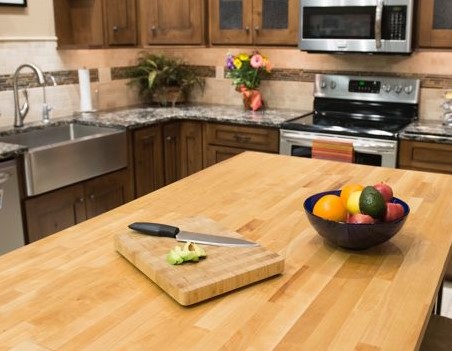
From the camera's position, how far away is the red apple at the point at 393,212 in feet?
4.85

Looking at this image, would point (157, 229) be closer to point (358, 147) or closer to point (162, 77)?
point (358, 147)

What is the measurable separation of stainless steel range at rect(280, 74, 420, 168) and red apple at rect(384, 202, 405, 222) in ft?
6.27

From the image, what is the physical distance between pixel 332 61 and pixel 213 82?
105 centimetres

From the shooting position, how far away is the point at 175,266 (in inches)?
53.3

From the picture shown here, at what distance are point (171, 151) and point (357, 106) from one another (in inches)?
55.2

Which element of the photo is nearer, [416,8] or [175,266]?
[175,266]

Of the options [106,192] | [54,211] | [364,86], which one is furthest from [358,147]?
[54,211]

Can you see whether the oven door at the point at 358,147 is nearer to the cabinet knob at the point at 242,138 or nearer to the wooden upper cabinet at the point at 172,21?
the cabinet knob at the point at 242,138

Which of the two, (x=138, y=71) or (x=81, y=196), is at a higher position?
(x=138, y=71)

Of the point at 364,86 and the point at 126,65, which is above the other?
the point at 126,65

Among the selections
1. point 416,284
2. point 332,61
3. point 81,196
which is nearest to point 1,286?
point 416,284

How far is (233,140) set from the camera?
13.1 ft

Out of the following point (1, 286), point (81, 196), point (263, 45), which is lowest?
point (81, 196)

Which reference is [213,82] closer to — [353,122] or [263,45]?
[263,45]
